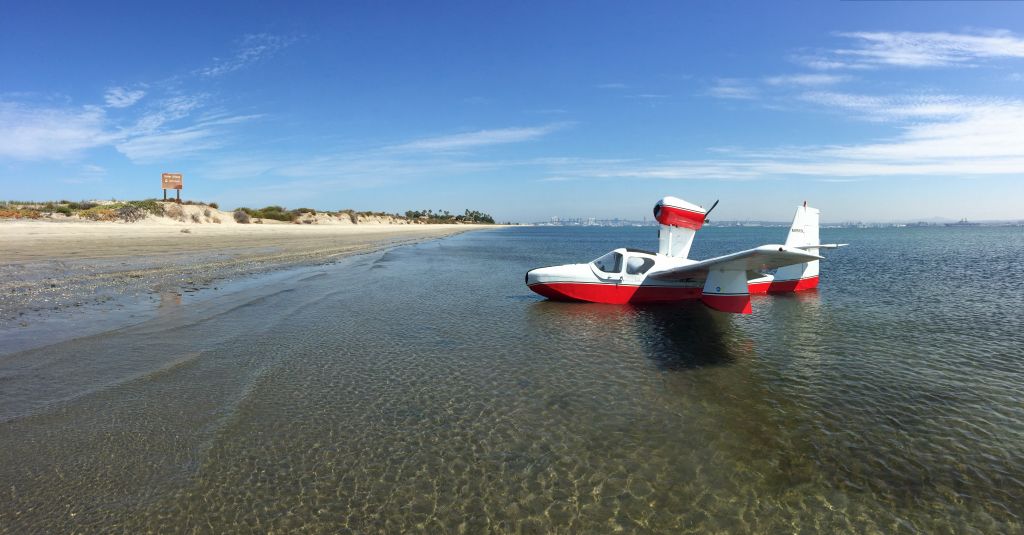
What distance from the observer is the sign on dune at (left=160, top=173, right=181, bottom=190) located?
67.0 meters

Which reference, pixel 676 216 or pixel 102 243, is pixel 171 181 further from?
pixel 676 216

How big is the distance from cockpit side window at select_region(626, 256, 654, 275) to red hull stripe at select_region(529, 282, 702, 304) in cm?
57

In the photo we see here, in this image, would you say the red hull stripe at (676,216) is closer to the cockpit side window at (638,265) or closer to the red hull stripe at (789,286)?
the cockpit side window at (638,265)

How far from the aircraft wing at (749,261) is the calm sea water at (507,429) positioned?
2.10 m

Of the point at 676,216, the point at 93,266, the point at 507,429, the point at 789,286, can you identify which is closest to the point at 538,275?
the point at 676,216

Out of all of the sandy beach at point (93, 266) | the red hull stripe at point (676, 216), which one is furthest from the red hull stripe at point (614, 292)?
the sandy beach at point (93, 266)

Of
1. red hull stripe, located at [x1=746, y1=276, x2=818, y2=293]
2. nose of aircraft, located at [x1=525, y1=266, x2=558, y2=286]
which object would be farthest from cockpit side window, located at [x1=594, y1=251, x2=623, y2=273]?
red hull stripe, located at [x1=746, y1=276, x2=818, y2=293]

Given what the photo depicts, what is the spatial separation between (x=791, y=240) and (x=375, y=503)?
23378mm

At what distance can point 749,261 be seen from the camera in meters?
12.1

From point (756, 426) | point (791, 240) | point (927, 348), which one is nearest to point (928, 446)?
point (756, 426)

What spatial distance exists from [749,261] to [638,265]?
17.5 ft

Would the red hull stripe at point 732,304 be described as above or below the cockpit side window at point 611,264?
below

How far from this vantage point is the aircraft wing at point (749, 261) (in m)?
9.84

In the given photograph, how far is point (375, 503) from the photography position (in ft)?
16.0
